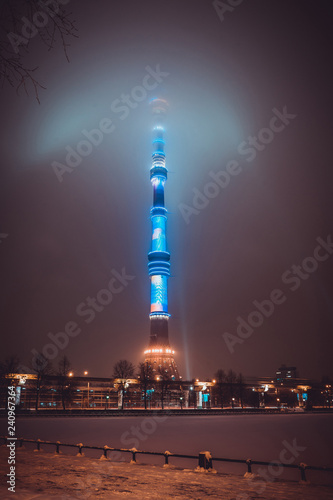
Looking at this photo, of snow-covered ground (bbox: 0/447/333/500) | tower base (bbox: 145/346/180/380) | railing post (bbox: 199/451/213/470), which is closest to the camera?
snow-covered ground (bbox: 0/447/333/500)

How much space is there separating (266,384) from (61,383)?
83.2 m

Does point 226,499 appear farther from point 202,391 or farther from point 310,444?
point 202,391

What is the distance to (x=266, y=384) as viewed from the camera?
137m

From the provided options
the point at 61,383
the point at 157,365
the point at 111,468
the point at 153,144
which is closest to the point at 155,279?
the point at 157,365

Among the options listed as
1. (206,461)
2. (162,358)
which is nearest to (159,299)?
(162,358)

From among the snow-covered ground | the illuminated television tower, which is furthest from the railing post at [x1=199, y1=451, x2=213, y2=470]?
the illuminated television tower

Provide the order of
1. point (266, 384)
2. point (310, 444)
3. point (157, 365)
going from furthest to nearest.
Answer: point (157, 365) → point (266, 384) → point (310, 444)

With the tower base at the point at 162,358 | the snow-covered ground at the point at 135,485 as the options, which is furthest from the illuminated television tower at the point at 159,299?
the snow-covered ground at the point at 135,485

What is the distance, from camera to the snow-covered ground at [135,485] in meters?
10.9

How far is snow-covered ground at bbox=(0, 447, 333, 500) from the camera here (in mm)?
10906

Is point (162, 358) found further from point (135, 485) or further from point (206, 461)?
point (135, 485)

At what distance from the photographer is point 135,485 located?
12227 millimetres

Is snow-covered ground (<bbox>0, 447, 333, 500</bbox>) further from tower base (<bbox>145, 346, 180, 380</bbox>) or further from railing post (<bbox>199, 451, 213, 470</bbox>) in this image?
tower base (<bbox>145, 346, 180, 380</bbox>)

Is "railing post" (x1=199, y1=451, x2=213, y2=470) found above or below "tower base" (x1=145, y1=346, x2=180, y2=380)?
above
